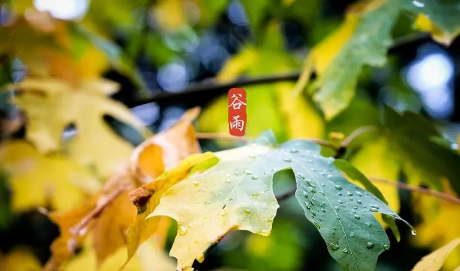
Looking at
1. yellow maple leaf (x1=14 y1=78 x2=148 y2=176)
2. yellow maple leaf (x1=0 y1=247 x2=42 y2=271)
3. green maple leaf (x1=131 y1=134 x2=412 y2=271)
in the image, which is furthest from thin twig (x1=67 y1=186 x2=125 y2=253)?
yellow maple leaf (x1=0 y1=247 x2=42 y2=271)

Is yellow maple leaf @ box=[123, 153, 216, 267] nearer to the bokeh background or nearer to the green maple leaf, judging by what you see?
the green maple leaf

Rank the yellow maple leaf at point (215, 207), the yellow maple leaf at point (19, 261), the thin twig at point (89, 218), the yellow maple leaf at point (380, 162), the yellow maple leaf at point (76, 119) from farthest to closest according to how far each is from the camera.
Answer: the yellow maple leaf at point (19, 261) < the yellow maple leaf at point (76, 119) < the yellow maple leaf at point (380, 162) < the thin twig at point (89, 218) < the yellow maple leaf at point (215, 207)

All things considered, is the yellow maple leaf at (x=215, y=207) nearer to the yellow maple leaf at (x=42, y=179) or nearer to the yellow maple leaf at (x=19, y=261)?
the yellow maple leaf at (x=42, y=179)

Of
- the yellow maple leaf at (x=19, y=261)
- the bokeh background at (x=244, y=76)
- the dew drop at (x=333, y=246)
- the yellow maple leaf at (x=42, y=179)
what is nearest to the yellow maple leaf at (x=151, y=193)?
the dew drop at (x=333, y=246)

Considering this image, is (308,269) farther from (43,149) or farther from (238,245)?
(43,149)

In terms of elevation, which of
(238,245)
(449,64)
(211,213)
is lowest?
(238,245)

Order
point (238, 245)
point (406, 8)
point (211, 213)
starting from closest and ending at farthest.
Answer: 1. point (211, 213)
2. point (406, 8)
3. point (238, 245)

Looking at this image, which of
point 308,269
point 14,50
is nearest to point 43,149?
point 14,50

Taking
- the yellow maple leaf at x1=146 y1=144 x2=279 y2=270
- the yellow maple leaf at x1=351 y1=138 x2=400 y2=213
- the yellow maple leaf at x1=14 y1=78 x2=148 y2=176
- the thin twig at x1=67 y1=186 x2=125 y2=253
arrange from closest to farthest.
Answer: the yellow maple leaf at x1=146 y1=144 x2=279 y2=270 < the thin twig at x1=67 y1=186 x2=125 y2=253 < the yellow maple leaf at x1=351 y1=138 x2=400 y2=213 < the yellow maple leaf at x1=14 y1=78 x2=148 y2=176
